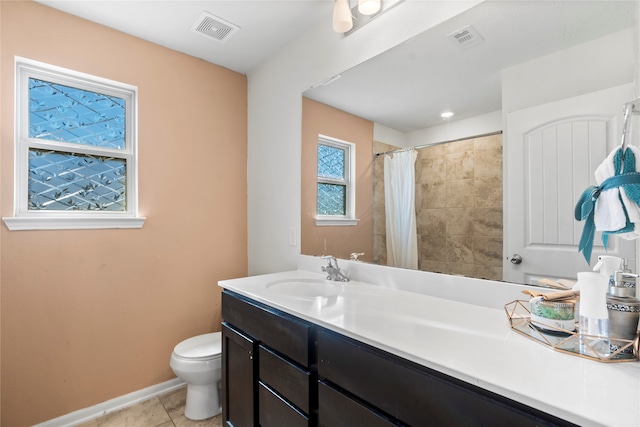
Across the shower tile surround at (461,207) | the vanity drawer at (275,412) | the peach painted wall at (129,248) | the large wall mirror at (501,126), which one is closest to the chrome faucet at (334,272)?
the large wall mirror at (501,126)

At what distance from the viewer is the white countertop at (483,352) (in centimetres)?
58

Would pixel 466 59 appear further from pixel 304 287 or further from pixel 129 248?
pixel 129 248

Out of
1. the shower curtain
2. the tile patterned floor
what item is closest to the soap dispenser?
the shower curtain

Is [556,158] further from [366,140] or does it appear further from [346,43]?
[346,43]

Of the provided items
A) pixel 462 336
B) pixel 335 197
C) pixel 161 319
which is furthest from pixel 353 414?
pixel 161 319

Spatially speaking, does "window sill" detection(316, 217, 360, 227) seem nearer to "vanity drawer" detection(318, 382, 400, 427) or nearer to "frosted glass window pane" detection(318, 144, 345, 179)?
"frosted glass window pane" detection(318, 144, 345, 179)

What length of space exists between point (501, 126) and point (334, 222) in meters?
1.05

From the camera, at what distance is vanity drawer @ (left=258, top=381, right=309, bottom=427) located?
3.81ft

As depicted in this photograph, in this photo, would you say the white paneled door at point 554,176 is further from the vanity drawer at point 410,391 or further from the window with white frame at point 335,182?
the window with white frame at point 335,182

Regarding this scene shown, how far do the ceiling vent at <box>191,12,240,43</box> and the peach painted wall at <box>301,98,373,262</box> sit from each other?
67cm

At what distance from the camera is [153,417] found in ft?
6.27

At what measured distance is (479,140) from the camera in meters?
1.27

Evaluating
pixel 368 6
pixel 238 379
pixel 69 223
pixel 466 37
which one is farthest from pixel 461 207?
pixel 69 223

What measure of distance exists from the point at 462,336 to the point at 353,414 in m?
0.42
